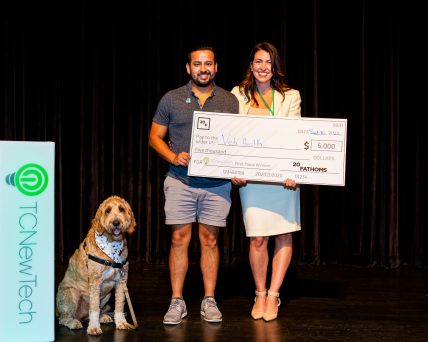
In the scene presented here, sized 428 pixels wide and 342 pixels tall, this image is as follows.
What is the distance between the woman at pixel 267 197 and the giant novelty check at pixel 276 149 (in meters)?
0.11

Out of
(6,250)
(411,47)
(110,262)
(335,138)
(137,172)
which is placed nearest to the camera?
(6,250)

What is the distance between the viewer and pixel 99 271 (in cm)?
346

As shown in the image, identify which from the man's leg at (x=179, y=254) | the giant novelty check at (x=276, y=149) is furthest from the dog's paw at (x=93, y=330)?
the giant novelty check at (x=276, y=149)

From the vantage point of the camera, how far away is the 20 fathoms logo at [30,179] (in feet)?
9.96

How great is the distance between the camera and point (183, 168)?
3.77 metres

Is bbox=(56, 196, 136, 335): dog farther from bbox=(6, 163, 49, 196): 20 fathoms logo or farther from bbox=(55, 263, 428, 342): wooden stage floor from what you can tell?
bbox=(6, 163, 49, 196): 20 fathoms logo

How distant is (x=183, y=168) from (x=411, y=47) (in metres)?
3.13

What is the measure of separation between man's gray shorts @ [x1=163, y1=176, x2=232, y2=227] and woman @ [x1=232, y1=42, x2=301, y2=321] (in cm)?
17

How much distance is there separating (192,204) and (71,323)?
101cm

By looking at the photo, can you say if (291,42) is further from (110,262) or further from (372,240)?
(110,262)

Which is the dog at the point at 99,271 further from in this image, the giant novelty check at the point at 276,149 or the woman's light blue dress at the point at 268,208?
the woman's light blue dress at the point at 268,208

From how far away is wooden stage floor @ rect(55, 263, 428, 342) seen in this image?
11.4 feet

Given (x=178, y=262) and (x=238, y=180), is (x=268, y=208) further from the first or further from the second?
(x=178, y=262)

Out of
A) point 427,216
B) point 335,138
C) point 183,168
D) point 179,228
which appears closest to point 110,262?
point 179,228
